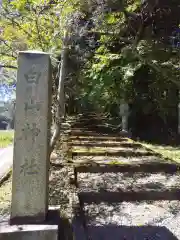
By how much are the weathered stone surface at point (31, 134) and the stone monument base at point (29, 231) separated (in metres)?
0.14

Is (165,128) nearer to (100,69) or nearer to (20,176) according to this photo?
(100,69)

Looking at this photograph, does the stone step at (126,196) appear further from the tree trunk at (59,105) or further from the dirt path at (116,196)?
the tree trunk at (59,105)

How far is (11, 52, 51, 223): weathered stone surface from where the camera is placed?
7.93 feet

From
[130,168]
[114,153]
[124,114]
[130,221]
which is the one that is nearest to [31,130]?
[130,221]

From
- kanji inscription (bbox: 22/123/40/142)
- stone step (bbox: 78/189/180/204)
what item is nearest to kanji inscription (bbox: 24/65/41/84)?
kanji inscription (bbox: 22/123/40/142)

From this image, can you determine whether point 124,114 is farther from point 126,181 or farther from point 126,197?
point 126,197

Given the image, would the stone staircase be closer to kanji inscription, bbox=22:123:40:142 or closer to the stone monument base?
the stone monument base

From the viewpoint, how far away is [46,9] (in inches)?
219

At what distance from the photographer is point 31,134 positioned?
2.43 metres

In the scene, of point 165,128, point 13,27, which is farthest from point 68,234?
point 165,128

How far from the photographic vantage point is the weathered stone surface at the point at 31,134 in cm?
242

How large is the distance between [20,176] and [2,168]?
411 cm

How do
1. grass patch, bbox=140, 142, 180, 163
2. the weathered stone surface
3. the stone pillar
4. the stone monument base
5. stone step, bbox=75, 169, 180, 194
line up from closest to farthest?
the stone monument base < the weathered stone surface < stone step, bbox=75, 169, 180, 194 < grass patch, bbox=140, 142, 180, 163 < the stone pillar

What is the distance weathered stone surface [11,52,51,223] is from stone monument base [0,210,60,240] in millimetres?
140
